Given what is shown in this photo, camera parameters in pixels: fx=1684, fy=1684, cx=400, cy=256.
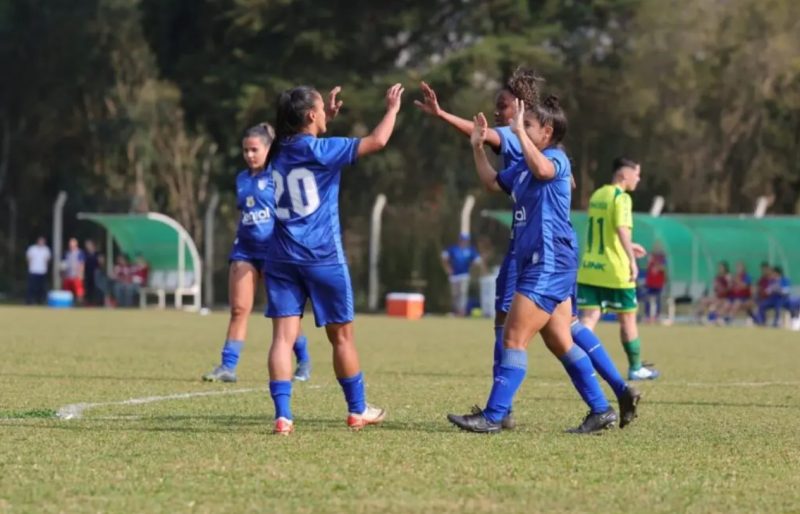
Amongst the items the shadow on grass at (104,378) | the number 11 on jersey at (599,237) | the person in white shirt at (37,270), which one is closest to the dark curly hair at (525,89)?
the shadow on grass at (104,378)

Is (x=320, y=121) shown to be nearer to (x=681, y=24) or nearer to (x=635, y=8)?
(x=635, y=8)

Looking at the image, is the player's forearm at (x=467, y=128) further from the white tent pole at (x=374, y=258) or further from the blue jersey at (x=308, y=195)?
the white tent pole at (x=374, y=258)

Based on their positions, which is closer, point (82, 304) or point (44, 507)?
point (44, 507)

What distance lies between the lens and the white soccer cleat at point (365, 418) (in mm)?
9141

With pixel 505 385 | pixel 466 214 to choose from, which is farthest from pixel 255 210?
pixel 466 214

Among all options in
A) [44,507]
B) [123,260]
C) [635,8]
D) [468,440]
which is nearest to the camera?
[44,507]

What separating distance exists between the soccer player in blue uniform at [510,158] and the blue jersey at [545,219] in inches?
6.4

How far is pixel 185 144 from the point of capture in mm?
60938

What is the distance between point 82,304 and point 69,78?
69.5 ft

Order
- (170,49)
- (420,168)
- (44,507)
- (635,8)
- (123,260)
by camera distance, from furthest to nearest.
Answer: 1. (420,168)
2. (170,49)
3. (635,8)
4. (123,260)
5. (44,507)

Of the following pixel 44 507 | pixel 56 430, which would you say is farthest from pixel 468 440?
pixel 44 507

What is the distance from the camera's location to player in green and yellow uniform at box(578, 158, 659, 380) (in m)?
14.4

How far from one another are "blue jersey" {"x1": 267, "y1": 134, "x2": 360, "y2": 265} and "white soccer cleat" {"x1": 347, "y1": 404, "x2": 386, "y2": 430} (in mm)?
889

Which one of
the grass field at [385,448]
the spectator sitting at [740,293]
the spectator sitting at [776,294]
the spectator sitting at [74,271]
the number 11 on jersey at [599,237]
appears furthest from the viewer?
the spectator sitting at [74,271]
